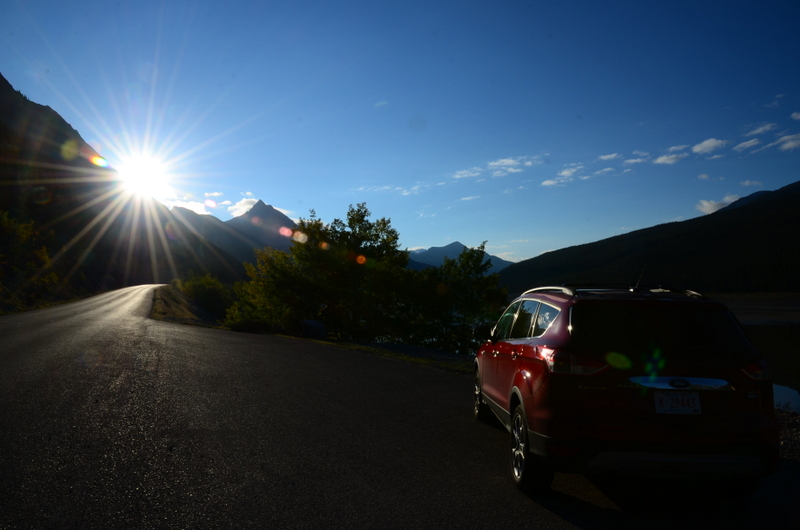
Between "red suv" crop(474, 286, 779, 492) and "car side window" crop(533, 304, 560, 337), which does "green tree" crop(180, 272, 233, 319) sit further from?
"red suv" crop(474, 286, 779, 492)

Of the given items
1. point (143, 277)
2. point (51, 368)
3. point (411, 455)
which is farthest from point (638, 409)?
point (143, 277)

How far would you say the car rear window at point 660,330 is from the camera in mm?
4137

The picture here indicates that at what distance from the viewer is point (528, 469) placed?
4.42 m

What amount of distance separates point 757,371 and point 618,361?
104 centimetres

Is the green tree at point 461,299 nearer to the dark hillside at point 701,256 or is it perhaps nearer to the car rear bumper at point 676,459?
the car rear bumper at point 676,459

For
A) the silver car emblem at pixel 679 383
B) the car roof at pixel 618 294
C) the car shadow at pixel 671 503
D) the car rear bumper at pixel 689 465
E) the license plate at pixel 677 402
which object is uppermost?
the car roof at pixel 618 294

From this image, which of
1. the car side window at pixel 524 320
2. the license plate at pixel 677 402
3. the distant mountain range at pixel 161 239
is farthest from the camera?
the distant mountain range at pixel 161 239

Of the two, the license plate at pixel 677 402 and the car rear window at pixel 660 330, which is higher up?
the car rear window at pixel 660 330

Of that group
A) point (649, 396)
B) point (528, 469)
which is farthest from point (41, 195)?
point (649, 396)

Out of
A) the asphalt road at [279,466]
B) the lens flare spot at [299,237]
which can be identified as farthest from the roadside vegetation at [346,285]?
the asphalt road at [279,466]

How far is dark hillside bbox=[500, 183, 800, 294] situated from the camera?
11931 centimetres

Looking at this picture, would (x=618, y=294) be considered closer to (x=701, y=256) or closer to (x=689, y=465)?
(x=689, y=465)

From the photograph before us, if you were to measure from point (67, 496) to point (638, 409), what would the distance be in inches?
173

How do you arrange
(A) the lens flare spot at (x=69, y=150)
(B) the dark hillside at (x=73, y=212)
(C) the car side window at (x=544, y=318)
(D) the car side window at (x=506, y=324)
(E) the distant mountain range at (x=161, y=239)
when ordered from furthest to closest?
(A) the lens flare spot at (x=69, y=150), (E) the distant mountain range at (x=161, y=239), (B) the dark hillside at (x=73, y=212), (D) the car side window at (x=506, y=324), (C) the car side window at (x=544, y=318)
